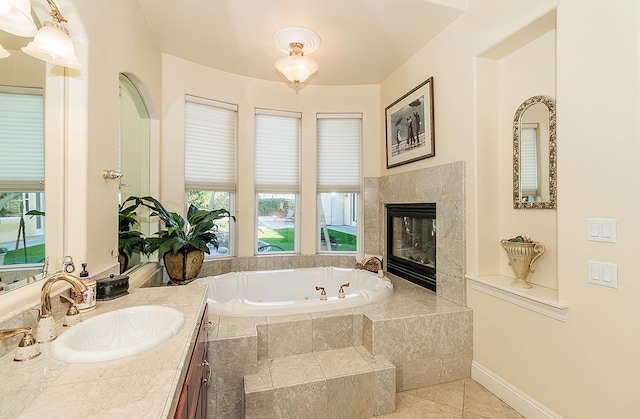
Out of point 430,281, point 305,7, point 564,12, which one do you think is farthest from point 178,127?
point 564,12

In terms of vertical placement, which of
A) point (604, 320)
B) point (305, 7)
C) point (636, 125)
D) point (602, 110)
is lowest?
point (604, 320)

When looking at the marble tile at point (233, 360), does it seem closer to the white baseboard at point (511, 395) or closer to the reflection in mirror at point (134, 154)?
the reflection in mirror at point (134, 154)

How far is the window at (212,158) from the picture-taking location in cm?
304

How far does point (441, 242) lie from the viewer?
249 cm

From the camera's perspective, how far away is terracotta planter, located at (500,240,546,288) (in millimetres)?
1854

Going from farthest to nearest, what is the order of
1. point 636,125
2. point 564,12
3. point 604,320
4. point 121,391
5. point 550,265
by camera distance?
point 550,265, point 564,12, point 604,320, point 636,125, point 121,391

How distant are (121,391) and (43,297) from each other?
21.6 inches

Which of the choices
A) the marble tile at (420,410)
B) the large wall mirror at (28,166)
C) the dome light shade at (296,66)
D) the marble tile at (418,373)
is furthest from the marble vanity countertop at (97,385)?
the dome light shade at (296,66)

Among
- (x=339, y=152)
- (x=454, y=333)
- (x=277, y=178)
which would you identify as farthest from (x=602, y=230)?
(x=277, y=178)

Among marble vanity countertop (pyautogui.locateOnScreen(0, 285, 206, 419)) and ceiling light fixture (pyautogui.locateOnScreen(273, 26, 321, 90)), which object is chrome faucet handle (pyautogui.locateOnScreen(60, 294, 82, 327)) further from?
ceiling light fixture (pyautogui.locateOnScreen(273, 26, 321, 90))

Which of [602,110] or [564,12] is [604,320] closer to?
[602,110]

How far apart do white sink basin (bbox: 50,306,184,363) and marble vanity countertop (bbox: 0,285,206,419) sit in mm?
21

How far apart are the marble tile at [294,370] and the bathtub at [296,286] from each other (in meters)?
0.41

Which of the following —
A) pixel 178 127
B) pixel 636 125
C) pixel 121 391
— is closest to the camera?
pixel 121 391
